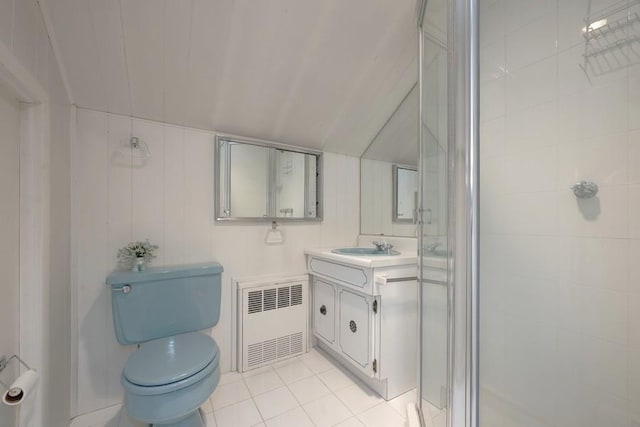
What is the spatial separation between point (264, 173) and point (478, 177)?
1.44 metres

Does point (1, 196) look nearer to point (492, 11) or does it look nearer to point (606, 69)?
point (492, 11)

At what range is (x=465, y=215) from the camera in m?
0.61

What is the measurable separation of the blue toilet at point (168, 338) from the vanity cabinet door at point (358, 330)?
777 millimetres

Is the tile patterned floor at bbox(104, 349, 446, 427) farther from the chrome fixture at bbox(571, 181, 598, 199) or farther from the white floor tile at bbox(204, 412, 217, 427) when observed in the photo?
the chrome fixture at bbox(571, 181, 598, 199)

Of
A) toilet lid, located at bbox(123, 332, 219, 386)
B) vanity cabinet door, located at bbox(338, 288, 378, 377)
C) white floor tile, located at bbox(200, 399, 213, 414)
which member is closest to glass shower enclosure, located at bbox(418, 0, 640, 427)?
vanity cabinet door, located at bbox(338, 288, 378, 377)

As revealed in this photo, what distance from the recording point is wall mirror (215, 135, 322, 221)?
5.39ft

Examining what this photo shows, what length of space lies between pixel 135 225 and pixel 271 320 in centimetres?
105

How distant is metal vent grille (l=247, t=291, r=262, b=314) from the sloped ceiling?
112 centimetres

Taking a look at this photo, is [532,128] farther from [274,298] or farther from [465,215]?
[274,298]

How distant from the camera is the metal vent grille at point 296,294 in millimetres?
1826

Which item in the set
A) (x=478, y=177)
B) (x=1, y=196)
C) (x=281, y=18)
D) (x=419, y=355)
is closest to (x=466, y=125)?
(x=478, y=177)

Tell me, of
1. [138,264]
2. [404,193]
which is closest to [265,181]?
[138,264]

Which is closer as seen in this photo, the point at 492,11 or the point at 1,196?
the point at 1,196

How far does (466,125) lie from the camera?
62 cm
